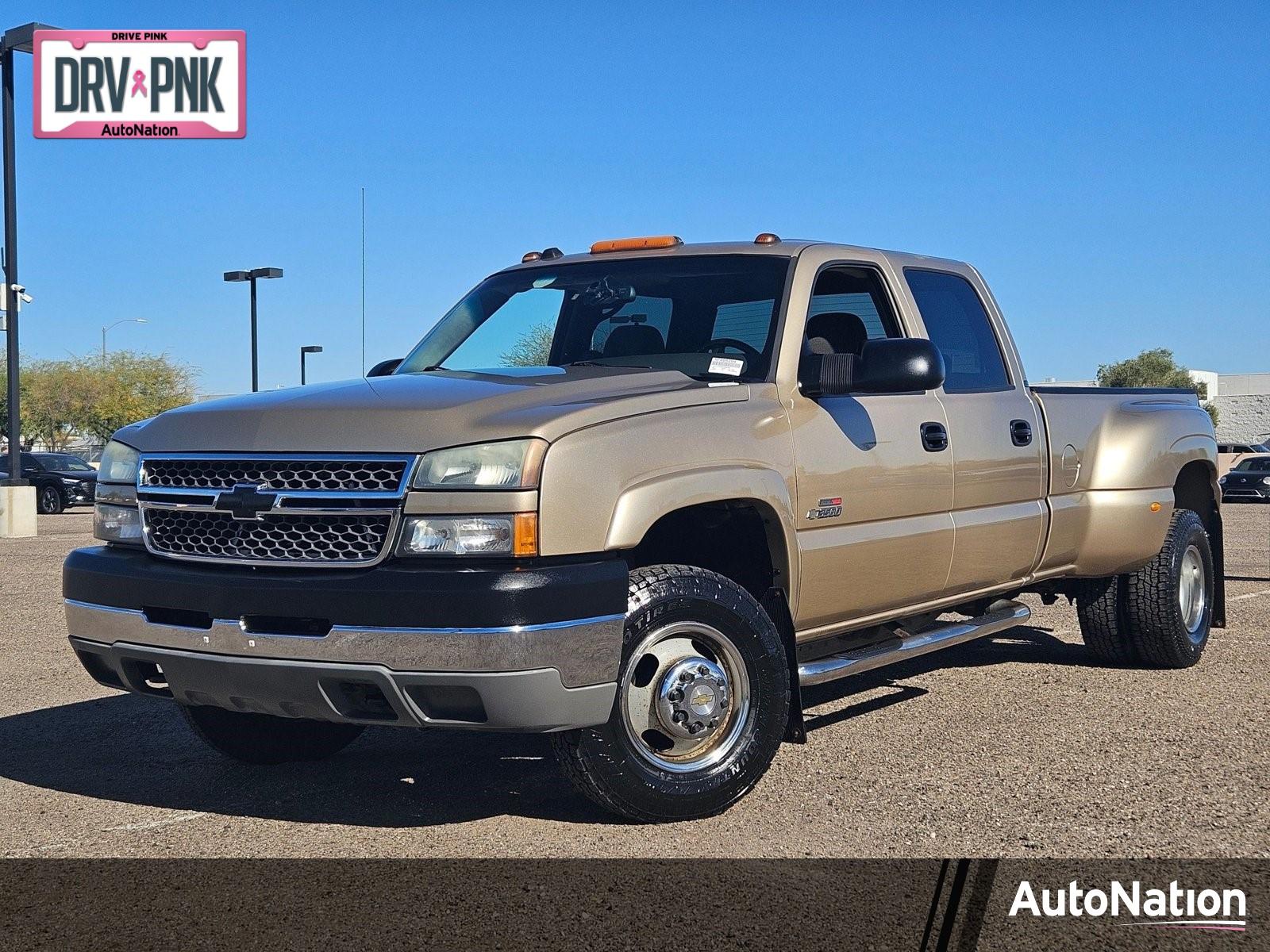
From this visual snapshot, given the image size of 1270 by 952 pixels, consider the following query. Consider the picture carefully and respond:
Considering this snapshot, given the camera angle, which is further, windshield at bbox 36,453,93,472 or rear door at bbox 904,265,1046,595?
windshield at bbox 36,453,93,472

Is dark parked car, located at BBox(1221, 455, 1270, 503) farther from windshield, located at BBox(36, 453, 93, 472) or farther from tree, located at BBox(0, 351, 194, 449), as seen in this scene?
tree, located at BBox(0, 351, 194, 449)

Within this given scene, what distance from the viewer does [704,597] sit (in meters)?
4.46

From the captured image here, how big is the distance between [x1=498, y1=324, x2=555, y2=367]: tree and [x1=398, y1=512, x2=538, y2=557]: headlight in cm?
171

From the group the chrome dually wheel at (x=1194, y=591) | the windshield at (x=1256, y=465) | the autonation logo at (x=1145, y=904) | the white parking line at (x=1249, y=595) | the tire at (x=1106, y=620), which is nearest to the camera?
the autonation logo at (x=1145, y=904)

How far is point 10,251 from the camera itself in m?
20.7

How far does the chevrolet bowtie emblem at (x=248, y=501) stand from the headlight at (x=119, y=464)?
0.57 m

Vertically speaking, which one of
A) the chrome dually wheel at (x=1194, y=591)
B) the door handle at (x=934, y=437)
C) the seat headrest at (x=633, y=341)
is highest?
the seat headrest at (x=633, y=341)

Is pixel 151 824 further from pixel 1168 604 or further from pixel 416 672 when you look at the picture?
pixel 1168 604

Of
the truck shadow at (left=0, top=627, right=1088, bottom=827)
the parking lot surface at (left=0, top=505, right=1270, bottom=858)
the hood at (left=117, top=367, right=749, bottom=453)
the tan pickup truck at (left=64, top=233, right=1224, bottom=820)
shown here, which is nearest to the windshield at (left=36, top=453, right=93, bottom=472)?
the parking lot surface at (left=0, top=505, right=1270, bottom=858)

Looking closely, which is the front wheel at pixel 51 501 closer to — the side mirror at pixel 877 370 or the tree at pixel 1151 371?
the side mirror at pixel 877 370


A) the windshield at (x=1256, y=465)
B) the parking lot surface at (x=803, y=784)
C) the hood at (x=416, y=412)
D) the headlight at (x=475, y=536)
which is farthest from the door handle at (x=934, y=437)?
the windshield at (x=1256, y=465)

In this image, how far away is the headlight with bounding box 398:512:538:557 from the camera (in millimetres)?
4023

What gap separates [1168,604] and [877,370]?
313 cm

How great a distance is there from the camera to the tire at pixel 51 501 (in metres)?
30.7
